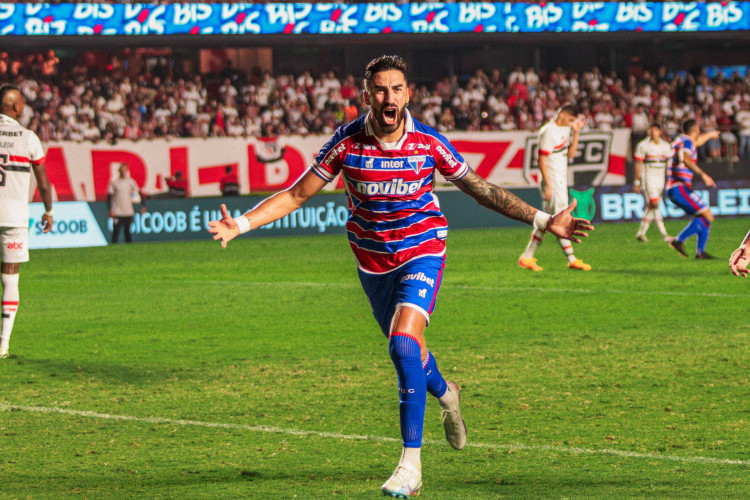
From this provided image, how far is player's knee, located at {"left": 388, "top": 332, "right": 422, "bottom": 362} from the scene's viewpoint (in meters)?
5.45

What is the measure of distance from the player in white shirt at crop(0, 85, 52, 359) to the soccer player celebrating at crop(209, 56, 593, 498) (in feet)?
14.1

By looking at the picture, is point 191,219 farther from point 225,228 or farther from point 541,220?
point 541,220

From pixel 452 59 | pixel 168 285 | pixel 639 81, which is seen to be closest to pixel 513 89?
pixel 452 59

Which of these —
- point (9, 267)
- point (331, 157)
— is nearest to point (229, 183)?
point (9, 267)

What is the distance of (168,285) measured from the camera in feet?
52.4

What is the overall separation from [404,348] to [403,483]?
68 cm

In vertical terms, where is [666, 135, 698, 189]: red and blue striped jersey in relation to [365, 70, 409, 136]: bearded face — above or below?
below

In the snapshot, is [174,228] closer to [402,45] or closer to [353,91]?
[353,91]

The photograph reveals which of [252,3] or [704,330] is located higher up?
[252,3]

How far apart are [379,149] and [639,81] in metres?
32.3

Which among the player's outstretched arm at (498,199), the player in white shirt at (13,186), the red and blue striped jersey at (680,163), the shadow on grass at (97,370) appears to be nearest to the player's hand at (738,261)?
the player's outstretched arm at (498,199)

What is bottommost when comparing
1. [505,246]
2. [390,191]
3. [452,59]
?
[505,246]

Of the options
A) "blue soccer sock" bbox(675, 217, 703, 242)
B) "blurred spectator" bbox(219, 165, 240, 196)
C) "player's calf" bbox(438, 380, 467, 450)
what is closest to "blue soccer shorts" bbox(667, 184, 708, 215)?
"blue soccer sock" bbox(675, 217, 703, 242)

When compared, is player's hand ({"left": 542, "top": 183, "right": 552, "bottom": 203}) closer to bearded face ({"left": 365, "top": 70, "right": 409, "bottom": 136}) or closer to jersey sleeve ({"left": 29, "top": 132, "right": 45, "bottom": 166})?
jersey sleeve ({"left": 29, "top": 132, "right": 45, "bottom": 166})
